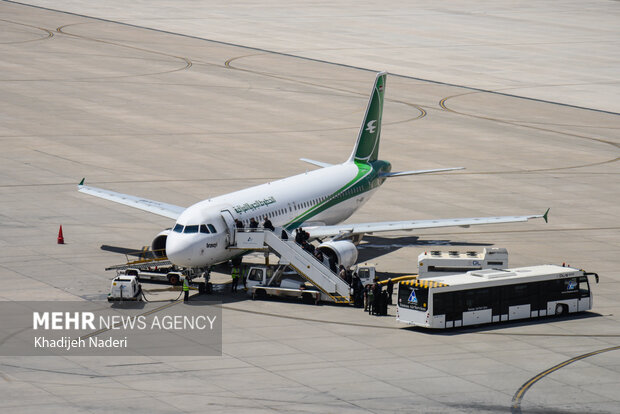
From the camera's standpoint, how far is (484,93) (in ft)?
414

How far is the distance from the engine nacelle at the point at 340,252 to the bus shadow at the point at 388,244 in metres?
5.86

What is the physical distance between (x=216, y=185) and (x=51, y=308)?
30.3m

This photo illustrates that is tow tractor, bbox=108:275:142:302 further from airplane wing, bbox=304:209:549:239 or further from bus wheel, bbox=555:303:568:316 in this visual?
bus wheel, bbox=555:303:568:316

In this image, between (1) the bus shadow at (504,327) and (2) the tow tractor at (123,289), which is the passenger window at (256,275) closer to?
(2) the tow tractor at (123,289)

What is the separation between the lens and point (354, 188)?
2840 inches

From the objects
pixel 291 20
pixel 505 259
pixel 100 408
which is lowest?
pixel 100 408

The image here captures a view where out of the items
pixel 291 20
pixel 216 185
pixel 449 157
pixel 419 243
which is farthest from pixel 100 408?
pixel 291 20

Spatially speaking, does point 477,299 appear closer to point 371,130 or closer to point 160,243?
point 160,243

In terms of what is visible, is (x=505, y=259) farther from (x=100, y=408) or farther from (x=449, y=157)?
(x=449, y=157)

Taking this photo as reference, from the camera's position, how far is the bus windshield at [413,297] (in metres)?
53.2

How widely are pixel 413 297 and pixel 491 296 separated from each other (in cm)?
384

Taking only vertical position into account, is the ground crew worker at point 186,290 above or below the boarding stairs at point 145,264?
below

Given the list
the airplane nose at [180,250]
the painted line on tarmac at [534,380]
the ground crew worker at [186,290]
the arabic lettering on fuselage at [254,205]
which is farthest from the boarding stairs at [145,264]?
the painted line on tarmac at [534,380]

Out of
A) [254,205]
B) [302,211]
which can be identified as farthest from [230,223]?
[302,211]
